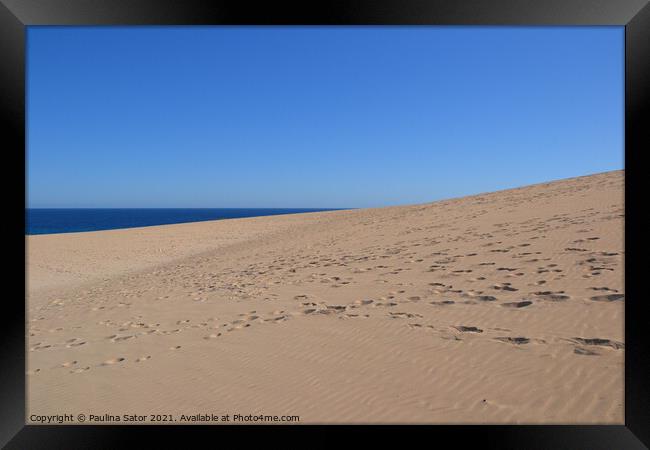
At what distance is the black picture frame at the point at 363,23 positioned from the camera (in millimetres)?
3312

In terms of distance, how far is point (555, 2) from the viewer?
134 inches

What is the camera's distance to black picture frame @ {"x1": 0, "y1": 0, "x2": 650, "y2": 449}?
3.31 m

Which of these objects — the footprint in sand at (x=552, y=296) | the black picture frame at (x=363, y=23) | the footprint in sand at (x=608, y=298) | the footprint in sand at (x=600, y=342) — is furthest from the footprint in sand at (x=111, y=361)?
the footprint in sand at (x=608, y=298)

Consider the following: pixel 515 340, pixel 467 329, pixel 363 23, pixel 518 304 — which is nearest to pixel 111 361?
pixel 467 329

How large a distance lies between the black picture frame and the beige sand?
0.22m

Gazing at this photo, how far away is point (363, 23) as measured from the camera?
362 cm

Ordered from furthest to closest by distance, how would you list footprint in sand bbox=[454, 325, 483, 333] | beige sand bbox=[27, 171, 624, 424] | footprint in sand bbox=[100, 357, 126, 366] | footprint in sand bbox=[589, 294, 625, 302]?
footprint in sand bbox=[589, 294, 625, 302]
footprint in sand bbox=[454, 325, 483, 333]
footprint in sand bbox=[100, 357, 126, 366]
beige sand bbox=[27, 171, 624, 424]

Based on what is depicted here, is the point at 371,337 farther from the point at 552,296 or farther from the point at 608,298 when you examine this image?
the point at 608,298

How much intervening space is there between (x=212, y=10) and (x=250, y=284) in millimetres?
7209

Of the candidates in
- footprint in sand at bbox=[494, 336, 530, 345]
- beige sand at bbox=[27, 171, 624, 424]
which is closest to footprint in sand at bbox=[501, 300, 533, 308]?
beige sand at bbox=[27, 171, 624, 424]

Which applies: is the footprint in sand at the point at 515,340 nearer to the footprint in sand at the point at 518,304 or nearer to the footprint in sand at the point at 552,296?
the footprint in sand at the point at 518,304

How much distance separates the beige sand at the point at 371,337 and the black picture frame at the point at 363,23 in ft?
0.73

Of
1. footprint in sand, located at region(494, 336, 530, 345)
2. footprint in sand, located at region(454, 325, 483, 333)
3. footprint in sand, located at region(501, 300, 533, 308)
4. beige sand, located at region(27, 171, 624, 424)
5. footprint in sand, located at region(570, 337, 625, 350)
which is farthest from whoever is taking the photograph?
footprint in sand, located at region(501, 300, 533, 308)

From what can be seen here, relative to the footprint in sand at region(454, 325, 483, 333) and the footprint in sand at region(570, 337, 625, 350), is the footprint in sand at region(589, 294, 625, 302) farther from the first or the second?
the footprint in sand at region(454, 325, 483, 333)
